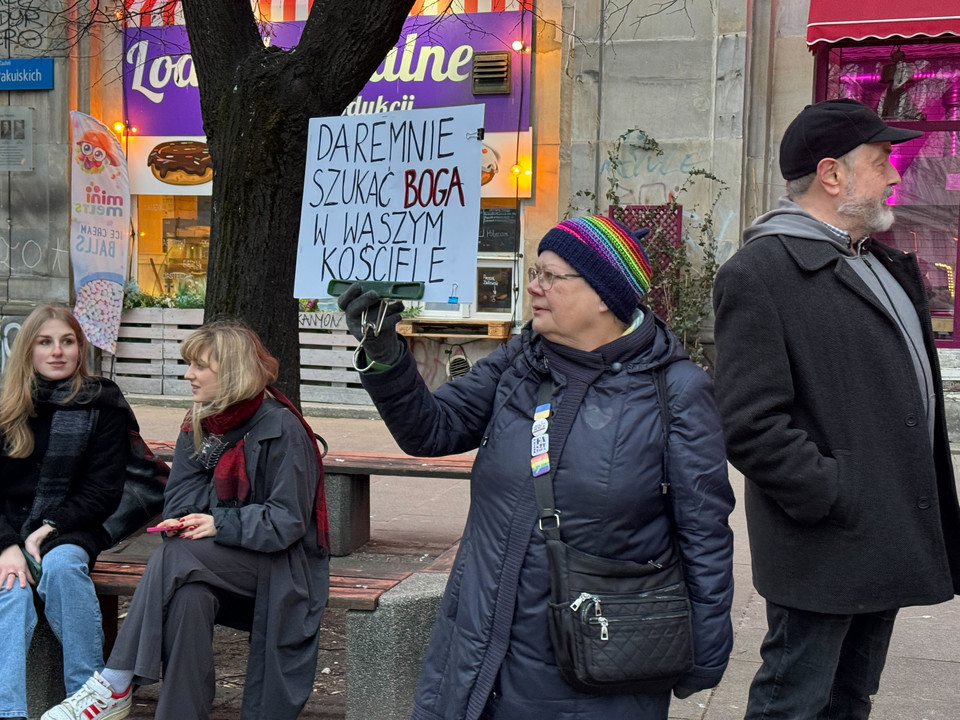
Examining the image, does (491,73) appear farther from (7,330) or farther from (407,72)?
(7,330)

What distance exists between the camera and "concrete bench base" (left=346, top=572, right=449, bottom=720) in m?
3.81

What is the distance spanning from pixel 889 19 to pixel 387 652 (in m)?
7.13

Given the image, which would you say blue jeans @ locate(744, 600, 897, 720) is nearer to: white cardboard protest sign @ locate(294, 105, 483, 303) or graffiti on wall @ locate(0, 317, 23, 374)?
white cardboard protest sign @ locate(294, 105, 483, 303)

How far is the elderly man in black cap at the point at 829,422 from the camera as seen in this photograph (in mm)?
2824

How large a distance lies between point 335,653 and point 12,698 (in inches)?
59.4

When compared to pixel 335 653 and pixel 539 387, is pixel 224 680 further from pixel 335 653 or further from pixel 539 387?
pixel 539 387

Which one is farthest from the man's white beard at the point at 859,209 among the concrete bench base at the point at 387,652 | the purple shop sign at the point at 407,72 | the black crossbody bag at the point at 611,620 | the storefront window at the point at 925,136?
the purple shop sign at the point at 407,72

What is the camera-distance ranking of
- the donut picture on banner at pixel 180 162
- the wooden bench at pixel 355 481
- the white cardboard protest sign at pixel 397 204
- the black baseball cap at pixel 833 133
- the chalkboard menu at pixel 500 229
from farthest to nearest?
1. the donut picture on banner at pixel 180 162
2. the chalkboard menu at pixel 500 229
3. the wooden bench at pixel 355 481
4. the white cardboard protest sign at pixel 397 204
5. the black baseball cap at pixel 833 133

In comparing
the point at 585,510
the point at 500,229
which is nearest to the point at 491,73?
the point at 500,229

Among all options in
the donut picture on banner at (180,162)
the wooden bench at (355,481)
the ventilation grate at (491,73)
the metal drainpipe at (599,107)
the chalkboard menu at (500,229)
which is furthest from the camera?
the donut picture on banner at (180,162)

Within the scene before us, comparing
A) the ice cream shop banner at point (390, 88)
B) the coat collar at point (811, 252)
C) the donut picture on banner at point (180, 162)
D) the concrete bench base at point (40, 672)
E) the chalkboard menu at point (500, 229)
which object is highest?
the ice cream shop banner at point (390, 88)

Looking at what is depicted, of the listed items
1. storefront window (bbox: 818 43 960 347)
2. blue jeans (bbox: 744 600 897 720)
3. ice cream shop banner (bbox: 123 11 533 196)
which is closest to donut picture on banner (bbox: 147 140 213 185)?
ice cream shop banner (bbox: 123 11 533 196)

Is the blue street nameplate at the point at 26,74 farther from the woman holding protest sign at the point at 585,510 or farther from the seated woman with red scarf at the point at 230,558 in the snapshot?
the woman holding protest sign at the point at 585,510

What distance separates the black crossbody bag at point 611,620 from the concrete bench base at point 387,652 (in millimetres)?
1399
